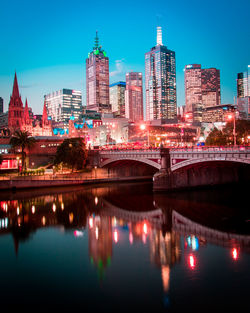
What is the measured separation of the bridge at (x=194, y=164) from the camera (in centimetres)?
5328

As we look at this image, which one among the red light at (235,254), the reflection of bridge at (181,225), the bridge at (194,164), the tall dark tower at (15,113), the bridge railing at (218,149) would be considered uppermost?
the tall dark tower at (15,113)

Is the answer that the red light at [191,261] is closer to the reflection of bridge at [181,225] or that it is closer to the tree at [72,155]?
the reflection of bridge at [181,225]

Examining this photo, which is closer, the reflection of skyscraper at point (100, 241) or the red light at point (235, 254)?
the red light at point (235, 254)

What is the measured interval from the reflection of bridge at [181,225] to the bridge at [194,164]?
1474cm

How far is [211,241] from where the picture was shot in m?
32.9

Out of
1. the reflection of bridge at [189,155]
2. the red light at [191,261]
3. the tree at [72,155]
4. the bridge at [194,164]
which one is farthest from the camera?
the tree at [72,155]

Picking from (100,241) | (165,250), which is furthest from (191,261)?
(100,241)

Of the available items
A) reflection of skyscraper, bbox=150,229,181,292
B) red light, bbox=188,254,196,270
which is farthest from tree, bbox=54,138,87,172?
red light, bbox=188,254,196,270

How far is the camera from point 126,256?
2928 centimetres

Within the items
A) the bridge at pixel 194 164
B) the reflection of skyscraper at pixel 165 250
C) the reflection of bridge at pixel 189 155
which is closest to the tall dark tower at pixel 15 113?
the reflection of bridge at pixel 189 155

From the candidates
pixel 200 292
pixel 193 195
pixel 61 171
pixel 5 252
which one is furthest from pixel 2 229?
pixel 61 171

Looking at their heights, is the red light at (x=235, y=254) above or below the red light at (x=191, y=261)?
above

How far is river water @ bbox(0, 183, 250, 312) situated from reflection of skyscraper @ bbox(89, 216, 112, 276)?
10 cm

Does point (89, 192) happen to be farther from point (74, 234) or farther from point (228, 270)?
point (228, 270)
